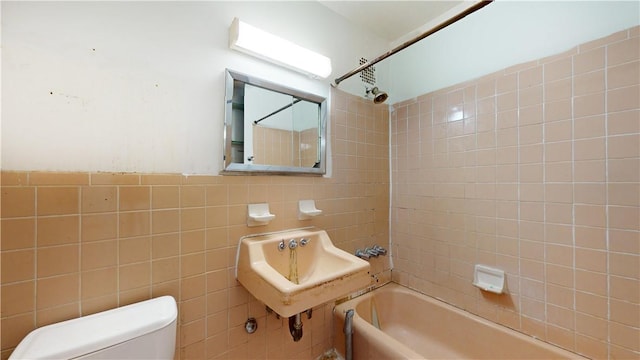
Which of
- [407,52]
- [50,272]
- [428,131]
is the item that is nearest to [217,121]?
[50,272]

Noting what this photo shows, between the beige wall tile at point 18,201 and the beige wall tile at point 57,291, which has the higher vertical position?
the beige wall tile at point 18,201

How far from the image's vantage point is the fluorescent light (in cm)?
112

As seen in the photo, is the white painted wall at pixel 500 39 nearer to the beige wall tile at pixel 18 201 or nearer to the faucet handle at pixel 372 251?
the faucet handle at pixel 372 251

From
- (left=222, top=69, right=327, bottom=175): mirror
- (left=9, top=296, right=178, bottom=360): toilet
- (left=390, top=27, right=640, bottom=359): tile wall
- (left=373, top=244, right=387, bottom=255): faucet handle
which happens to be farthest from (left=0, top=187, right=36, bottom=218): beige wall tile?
(left=390, top=27, right=640, bottom=359): tile wall

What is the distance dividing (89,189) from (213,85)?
655 mm

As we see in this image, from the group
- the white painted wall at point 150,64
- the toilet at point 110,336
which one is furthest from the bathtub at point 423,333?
the white painted wall at point 150,64

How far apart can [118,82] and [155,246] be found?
26.5 inches

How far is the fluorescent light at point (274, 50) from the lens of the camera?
112cm

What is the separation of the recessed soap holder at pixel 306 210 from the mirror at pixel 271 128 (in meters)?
0.19

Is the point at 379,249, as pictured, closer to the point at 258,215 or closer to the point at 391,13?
the point at 258,215

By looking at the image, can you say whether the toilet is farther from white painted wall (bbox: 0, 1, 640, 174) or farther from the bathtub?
the bathtub

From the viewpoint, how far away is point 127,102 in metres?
0.93

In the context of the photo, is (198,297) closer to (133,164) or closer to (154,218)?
(154,218)

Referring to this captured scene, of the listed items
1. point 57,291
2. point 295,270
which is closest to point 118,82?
point 57,291
